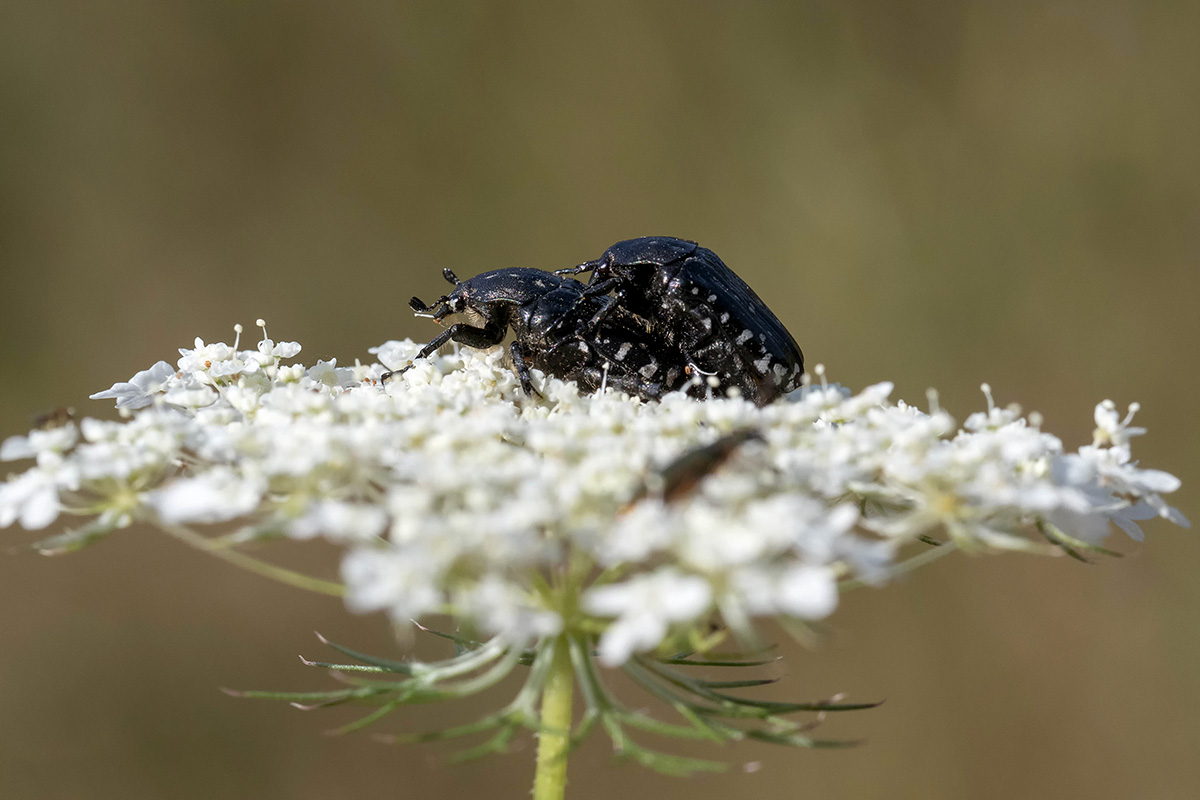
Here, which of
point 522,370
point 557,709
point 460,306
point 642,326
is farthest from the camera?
point 460,306

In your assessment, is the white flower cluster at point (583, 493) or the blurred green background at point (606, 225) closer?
the white flower cluster at point (583, 493)

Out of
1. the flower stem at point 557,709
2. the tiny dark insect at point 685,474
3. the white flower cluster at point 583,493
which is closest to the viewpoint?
the white flower cluster at point 583,493

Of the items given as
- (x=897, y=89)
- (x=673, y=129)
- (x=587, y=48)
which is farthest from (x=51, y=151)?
(x=897, y=89)

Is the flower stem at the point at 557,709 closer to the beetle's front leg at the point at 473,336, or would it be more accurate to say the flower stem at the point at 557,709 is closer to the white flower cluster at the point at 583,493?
the white flower cluster at the point at 583,493

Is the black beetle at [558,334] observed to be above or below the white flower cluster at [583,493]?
above

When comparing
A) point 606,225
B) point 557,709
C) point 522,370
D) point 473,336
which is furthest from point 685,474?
point 606,225

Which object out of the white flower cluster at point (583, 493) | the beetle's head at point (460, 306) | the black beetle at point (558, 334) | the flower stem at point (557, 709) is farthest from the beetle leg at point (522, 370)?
the flower stem at point (557, 709)

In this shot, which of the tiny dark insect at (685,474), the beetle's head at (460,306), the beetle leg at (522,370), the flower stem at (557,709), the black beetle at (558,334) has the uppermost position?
the beetle's head at (460,306)

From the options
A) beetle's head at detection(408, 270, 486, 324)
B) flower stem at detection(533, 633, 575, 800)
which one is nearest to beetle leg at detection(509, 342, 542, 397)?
beetle's head at detection(408, 270, 486, 324)

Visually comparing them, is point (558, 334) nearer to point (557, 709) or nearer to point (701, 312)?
point (701, 312)
